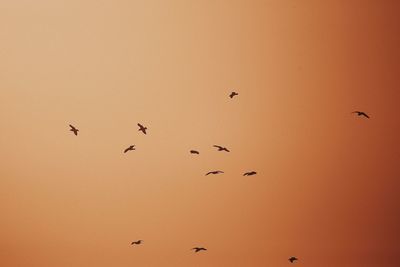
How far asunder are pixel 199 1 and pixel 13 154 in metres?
2.17

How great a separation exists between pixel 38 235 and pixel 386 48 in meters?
3.69

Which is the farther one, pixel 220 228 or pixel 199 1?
pixel 220 228

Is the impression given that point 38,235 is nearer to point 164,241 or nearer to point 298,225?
point 164,241

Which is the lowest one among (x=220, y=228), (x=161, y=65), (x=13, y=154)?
(x=220, y=228)

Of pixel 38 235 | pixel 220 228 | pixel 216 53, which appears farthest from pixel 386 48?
pixel 38 235

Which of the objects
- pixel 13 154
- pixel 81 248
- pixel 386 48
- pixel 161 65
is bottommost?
pixel 81 248

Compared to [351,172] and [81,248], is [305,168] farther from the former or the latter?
[81,248]

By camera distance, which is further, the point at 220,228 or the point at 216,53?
the point at 220,228

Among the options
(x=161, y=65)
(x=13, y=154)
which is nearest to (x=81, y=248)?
(x=13, y=154)

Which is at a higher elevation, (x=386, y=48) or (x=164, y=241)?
(x=386, y=48)

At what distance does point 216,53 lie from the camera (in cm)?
321

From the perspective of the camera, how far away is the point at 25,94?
3.23 m

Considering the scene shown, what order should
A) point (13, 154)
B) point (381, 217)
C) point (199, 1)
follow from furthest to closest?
point (381, 217)
point (13, 154)
point (199, 1)

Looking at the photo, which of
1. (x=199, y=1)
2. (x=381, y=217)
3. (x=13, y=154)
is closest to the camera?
(x=199, y=1)
